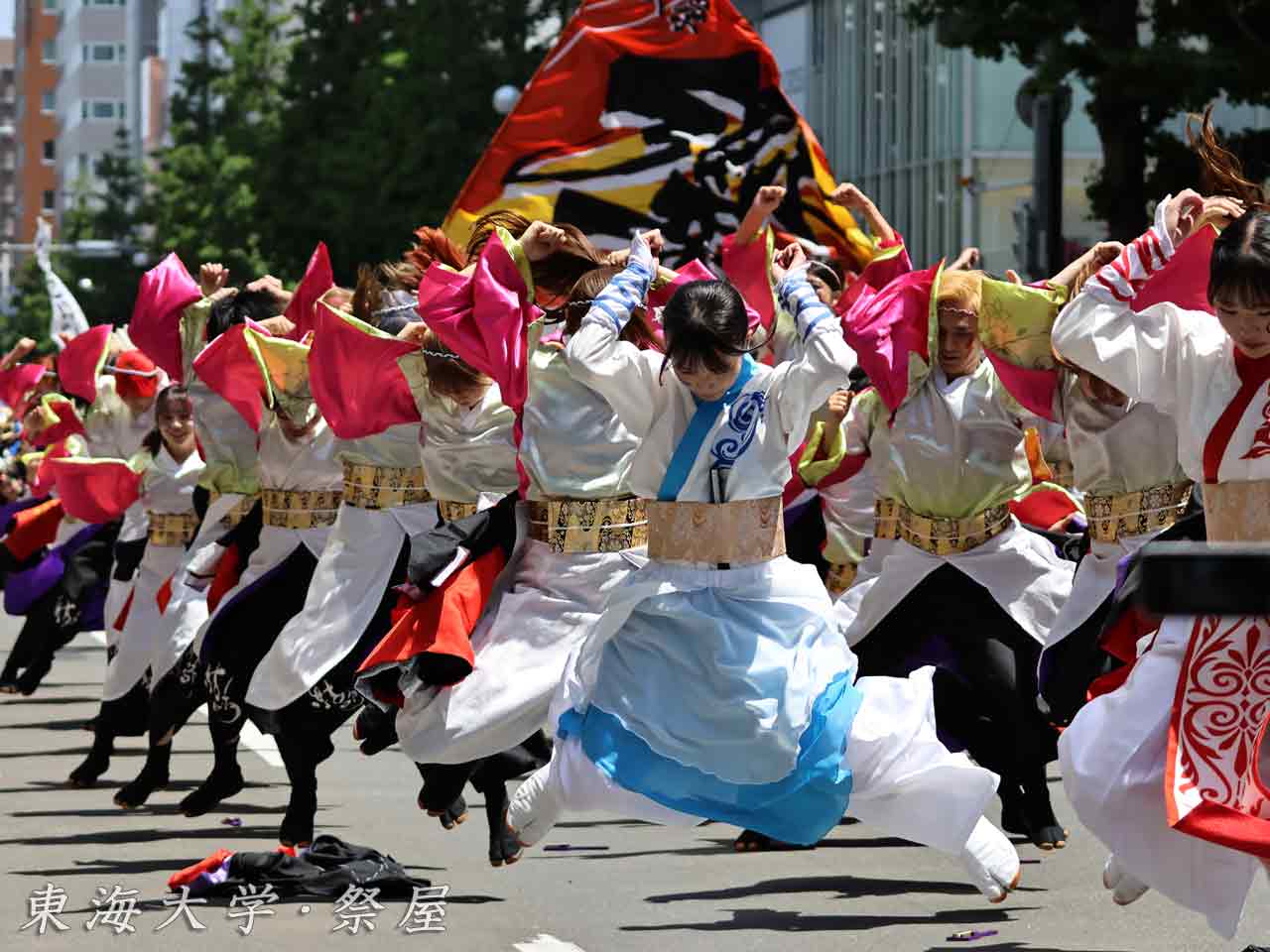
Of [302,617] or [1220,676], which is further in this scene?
[302,617]

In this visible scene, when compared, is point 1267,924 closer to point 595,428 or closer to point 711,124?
point 595,428

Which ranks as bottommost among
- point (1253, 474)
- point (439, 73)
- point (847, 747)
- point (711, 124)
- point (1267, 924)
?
point (1267, 924)

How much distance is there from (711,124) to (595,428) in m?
5.88

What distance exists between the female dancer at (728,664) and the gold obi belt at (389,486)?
2271 mm

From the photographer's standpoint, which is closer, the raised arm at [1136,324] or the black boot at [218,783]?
the raised arm at [1136,324]

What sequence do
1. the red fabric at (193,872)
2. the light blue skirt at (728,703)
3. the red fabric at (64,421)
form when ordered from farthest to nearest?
the red fabric at (64,421), the red fabric at (193,872), the light blue skirt at (728,703)

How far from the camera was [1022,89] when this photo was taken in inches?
747

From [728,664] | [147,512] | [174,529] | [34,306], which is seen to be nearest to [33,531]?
[147,512]

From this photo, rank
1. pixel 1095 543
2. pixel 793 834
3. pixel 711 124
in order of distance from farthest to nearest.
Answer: pixel 711 124 < pixel 1095 543 < pixel 793 834

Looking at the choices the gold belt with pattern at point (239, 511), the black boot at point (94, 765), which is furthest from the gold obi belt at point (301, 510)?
the black boot at point (94, 765)

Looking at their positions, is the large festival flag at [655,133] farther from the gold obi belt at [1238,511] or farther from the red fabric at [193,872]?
the gold obi belt at [1238,511]

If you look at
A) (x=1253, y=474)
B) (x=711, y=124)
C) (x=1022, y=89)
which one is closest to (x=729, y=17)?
(x=711, y=124)

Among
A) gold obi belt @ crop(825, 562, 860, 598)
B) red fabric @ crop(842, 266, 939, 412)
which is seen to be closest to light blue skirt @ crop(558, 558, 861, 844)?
red fabric @ crop(842, 266, 939, 412)

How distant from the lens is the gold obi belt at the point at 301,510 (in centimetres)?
1026
